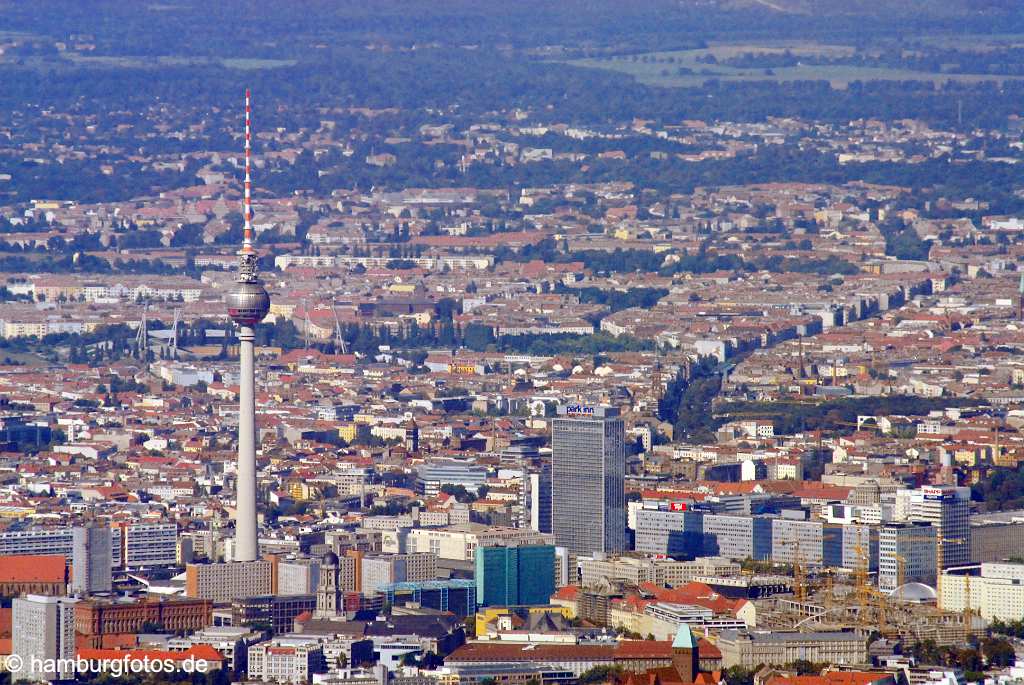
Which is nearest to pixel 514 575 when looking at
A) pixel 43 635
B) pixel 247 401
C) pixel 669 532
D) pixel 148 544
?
pixel 669 532

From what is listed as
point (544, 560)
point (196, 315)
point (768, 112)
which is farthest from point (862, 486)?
point (768, 112)

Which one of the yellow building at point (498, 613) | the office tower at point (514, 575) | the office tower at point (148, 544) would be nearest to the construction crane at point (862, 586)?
the yellow building at point (498, 613)

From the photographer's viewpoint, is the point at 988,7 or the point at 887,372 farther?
the point at 988,7

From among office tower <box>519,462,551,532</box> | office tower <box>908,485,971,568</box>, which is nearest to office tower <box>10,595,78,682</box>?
office tower <box>519,462,551,532</box>

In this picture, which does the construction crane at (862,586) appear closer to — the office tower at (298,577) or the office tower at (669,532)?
the office tower at (669,532)

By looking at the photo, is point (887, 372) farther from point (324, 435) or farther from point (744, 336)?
point (324, 435)

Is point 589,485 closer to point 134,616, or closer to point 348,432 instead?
point 134,616

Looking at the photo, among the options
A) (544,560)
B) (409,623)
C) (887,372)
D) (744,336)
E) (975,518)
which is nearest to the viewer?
(409,623)
